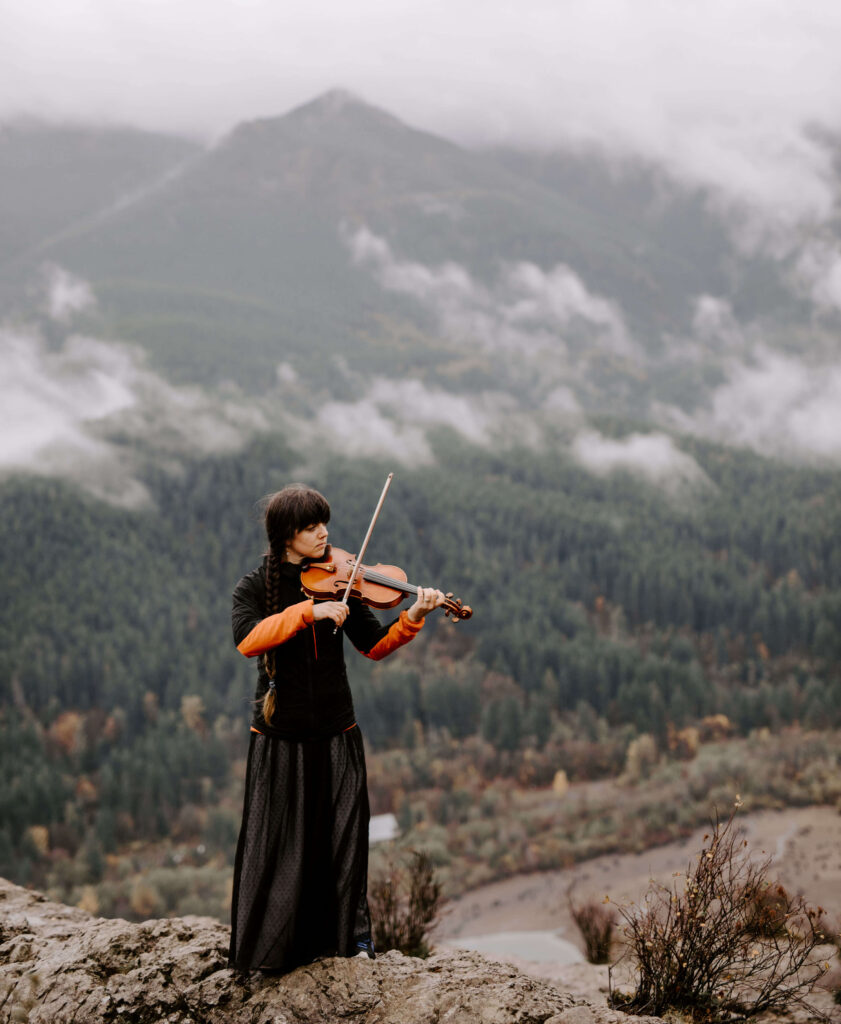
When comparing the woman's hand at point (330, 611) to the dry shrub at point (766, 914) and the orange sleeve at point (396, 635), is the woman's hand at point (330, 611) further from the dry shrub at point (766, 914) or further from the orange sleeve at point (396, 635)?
the dry shrub at point (766, 914)

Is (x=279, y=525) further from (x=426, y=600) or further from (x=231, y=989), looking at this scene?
(x=231, y=989)

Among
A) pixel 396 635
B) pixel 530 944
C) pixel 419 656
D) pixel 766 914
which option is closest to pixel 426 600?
pixel 396 635

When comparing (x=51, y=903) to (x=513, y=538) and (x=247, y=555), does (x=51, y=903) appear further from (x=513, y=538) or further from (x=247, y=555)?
(x=513, y=538)

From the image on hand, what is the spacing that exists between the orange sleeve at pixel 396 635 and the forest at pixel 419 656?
211 ft

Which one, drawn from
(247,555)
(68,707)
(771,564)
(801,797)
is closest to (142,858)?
(68,707)

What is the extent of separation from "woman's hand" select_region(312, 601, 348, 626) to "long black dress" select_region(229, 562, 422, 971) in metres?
0.28

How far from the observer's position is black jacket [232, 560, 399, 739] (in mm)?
5082

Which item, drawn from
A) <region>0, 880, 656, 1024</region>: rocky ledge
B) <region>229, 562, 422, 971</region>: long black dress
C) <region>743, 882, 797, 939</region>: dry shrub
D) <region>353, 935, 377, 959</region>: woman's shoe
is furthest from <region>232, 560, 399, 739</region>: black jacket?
<region>743, 882, 797, 939</region>: dry shrub

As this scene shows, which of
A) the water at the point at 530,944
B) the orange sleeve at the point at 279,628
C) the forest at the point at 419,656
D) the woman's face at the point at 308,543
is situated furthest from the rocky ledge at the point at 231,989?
the forest at the point at 419,656

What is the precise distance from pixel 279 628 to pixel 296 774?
3.58ft

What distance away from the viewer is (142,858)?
267 ft

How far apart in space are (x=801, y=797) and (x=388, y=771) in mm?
44536

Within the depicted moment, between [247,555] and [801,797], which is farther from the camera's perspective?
[247,555]

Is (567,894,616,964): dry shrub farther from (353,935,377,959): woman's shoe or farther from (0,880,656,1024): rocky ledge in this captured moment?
(353,935,377,959): woman's shoe
